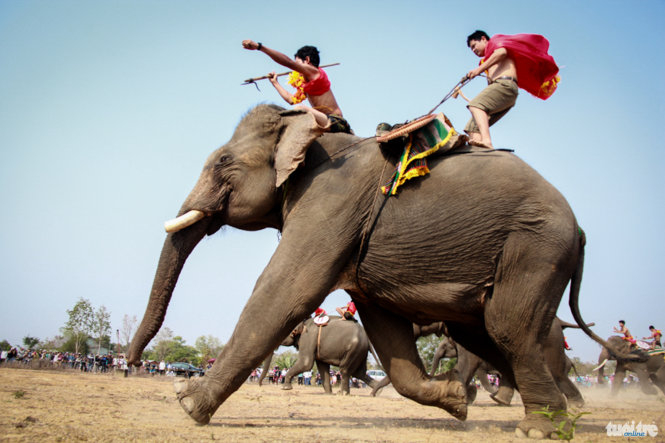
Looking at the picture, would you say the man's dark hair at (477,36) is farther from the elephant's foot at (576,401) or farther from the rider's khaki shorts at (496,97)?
the elephant's foot at (576,401)

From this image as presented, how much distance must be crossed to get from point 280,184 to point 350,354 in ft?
44.2

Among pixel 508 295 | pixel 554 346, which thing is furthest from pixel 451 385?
pixel 554 346

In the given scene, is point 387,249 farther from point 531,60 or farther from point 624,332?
point 624,332

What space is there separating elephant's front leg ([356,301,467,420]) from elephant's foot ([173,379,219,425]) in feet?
6.04

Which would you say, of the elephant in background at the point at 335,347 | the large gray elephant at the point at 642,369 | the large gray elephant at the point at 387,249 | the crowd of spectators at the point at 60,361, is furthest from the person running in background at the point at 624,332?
the crowd of spectators at the point at 60,361

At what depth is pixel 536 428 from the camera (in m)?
4.17

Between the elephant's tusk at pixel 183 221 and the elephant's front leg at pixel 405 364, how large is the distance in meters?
1.86

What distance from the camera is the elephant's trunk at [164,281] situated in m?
4.86

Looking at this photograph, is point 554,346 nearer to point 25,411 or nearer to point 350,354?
point 25,411

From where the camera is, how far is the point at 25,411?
4418 millimetres

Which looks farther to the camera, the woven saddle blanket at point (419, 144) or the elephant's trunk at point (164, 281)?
the elephant's trunk at point (164, 281)

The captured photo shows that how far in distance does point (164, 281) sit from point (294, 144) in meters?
1.82

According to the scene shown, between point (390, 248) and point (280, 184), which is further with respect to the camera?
point (280, 184)

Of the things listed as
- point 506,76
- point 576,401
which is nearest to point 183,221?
point 506,76
